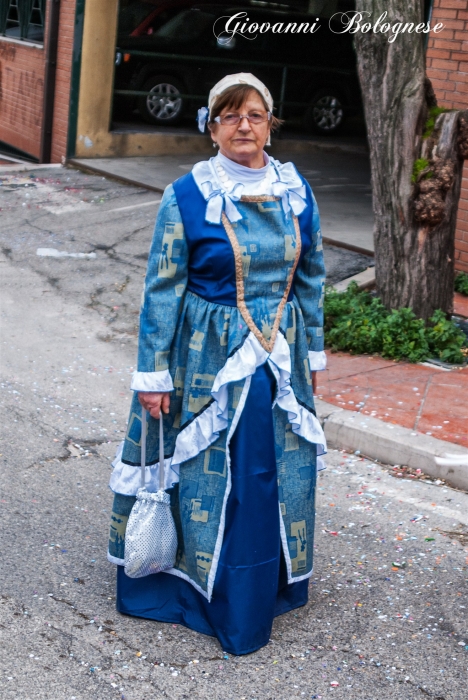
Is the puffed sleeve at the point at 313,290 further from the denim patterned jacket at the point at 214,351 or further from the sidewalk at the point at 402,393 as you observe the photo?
the sidewalk at the point at 402,393

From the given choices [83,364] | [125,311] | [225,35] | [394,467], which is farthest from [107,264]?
[225,35]

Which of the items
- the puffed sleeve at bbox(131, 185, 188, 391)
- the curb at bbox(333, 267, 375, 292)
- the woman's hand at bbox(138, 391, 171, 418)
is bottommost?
the curb at bbox(333, 267, 375, 292)

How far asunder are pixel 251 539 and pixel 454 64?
20.7ft

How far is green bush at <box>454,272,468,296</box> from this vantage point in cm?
805

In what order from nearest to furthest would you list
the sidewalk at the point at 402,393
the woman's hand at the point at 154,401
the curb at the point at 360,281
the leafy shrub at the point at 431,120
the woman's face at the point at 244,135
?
the woman's face at the point at 244,135 < the woman's hand at the point at 154,401 < the sidewalk at the point at 402,393 < the leafy shrub at the point at 431,120 < the curb at the point at 360,281

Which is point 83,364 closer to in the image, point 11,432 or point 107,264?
point 11,432

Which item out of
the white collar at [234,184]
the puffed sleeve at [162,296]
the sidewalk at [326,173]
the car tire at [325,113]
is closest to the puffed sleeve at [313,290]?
the white collar at [234,184]

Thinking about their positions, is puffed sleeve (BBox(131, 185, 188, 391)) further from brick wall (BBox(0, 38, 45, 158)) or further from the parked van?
brick wall (BBox(0, 38, 45, 158))

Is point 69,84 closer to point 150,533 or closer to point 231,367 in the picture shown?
point 231,367

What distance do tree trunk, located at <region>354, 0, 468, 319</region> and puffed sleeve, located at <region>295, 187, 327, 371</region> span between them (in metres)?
3.31

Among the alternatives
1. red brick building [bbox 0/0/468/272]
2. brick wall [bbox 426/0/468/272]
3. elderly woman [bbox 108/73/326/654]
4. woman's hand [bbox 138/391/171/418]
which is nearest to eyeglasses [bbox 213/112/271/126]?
elderly woman [bbox 108/73/326/654]

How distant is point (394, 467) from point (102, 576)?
194cm

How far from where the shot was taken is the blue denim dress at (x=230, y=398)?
10.6 feet

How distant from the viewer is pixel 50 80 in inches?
527
